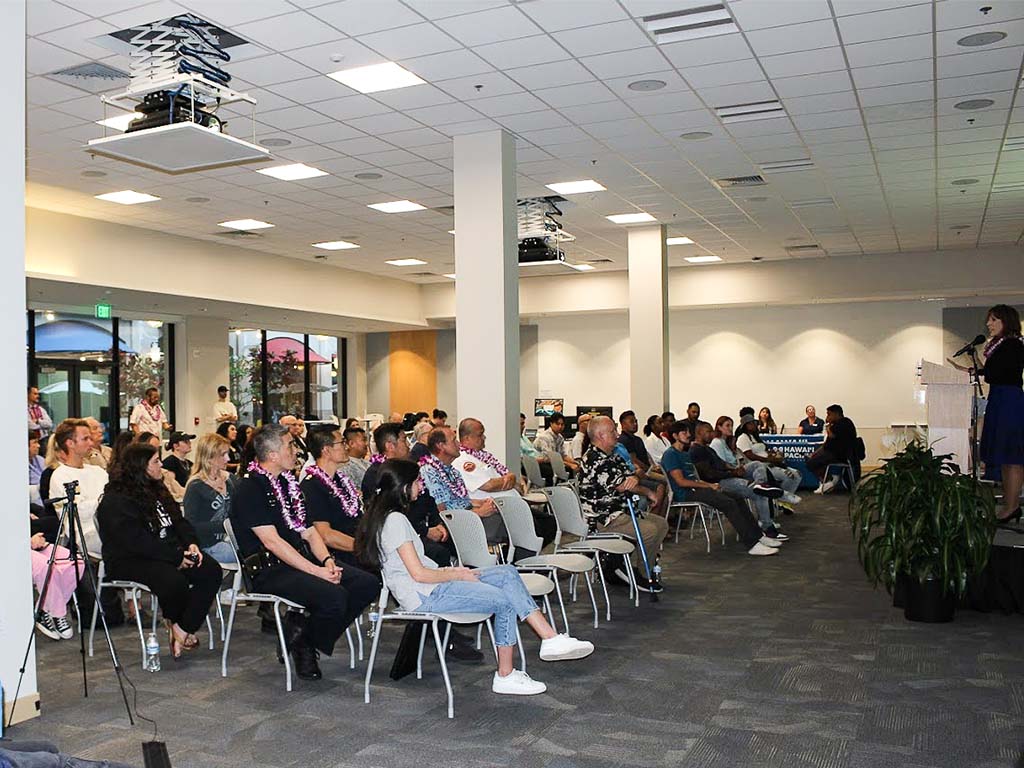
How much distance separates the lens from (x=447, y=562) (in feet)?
21.6

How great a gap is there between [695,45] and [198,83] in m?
3.45

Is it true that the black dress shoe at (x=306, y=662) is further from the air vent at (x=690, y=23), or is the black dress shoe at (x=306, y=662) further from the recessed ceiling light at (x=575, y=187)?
the recessed ceiling light at (x=575, y=187)

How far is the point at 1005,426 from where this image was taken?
6918 millimetres

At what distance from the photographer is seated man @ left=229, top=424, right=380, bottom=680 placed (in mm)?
5164

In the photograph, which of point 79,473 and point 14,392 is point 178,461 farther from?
point 14,392

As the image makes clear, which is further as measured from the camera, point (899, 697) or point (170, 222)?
point (170, 222)

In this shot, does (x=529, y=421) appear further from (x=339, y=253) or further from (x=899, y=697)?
(x=899, y=697)

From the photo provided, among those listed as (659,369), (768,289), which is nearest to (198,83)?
(659,369)

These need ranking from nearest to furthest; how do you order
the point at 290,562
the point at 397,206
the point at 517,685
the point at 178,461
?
1. the point at 517,685
2. the point at 290,562
3. the point at 178,461
4. the point at 397,206

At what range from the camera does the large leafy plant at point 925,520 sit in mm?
5973

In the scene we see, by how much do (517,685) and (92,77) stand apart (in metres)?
5.54

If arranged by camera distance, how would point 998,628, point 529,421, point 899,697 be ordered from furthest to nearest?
point 529,421, point 998,628, point 899,697

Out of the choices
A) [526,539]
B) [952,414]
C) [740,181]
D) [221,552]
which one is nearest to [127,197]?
[221,552]

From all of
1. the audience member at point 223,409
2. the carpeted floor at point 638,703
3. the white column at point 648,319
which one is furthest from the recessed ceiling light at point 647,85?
the audience member at point 223,409
